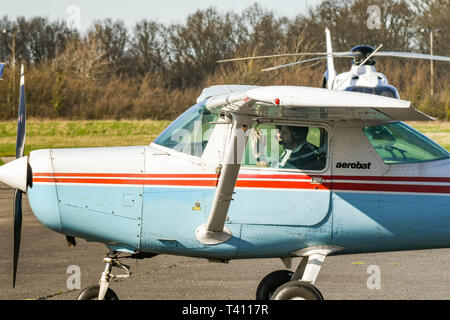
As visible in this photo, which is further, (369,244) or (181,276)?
(181,276)

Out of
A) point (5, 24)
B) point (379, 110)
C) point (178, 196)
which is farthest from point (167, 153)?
point (5, 24)

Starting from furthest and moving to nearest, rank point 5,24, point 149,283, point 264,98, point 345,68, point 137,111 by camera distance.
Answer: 1. point 5,24
2. point 345,68
3. point 137,111
4. point 149,283
5. point 264,98

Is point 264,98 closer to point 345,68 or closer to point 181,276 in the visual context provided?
point 181,276

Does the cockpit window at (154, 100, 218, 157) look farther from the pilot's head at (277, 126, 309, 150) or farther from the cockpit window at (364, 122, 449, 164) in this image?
the cockpit window at (364, 122, 449, 164)

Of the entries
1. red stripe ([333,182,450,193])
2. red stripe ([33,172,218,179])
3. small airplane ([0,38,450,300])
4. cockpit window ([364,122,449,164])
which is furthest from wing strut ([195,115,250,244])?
cockpit window ([364,122,449,164])

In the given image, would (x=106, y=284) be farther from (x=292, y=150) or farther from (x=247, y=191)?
(x=292, y=150)

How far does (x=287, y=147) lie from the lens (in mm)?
5910

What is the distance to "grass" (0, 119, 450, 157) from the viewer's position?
102 feet

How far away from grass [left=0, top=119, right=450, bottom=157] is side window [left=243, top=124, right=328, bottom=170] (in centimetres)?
2419

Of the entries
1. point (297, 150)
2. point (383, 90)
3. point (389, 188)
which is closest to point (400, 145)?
point (389, 188)

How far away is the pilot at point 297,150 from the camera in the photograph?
19.2 ft

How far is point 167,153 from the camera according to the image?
5.95 metres

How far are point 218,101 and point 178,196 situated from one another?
0.87 m

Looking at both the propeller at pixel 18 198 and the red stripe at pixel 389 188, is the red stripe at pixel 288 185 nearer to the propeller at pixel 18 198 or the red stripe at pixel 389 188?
the red stripe at pixel 389 188
